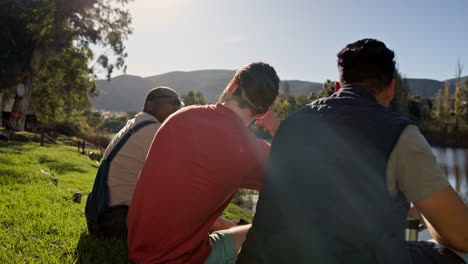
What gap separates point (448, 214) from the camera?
5.26ft

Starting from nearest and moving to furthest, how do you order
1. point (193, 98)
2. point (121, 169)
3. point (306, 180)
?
point (306, 180)
point (121, 169)
point (193, 98)

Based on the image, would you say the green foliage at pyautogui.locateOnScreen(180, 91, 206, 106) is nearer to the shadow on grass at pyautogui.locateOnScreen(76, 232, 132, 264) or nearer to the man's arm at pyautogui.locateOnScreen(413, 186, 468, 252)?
the shadow on grass at pyautogui.locateOnScreen(76, 232, 132, 264)

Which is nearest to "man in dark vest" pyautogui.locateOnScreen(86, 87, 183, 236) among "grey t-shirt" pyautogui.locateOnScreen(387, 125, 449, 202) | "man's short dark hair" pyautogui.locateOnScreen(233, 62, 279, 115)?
→ "man's short dark hair" pyautogui.locateOnScreen(233, 62, 279, 115)

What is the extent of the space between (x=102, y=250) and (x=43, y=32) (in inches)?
919

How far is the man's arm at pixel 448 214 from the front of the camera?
62.0 inches

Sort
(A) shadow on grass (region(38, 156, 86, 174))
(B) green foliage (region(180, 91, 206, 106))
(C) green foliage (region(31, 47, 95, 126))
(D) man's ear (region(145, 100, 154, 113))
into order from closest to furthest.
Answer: (D) man's ear (region(145, 100, 154, 113)) → (A) shadow on grass (region(38, 156, 86, 174)) → (C) green foliage (region(31, 47, 95, 126)) → (B) green foliage (region(180, 91, 206, 106))

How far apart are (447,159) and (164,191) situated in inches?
1624

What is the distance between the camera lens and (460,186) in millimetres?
25594

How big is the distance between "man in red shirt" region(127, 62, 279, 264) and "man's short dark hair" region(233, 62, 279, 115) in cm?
15

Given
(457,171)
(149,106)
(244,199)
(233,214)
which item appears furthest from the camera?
(457,171)

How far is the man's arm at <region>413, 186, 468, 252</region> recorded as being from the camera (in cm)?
157

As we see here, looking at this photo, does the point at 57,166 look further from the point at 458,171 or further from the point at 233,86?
the point at 458,171

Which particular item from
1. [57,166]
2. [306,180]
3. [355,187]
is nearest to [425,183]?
[355,187]

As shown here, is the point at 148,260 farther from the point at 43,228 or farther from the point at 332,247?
the point at 43,228
